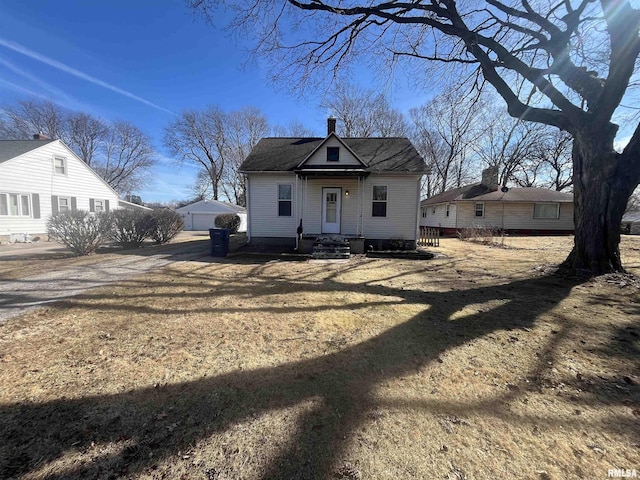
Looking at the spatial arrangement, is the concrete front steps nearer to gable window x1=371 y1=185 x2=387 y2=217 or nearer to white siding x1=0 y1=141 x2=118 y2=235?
gable window x1=371 y1=185 x2=387 y2=217

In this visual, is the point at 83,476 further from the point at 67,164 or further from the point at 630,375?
the point at 67,164

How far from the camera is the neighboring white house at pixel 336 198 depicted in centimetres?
1223

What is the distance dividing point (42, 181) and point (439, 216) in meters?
31.6

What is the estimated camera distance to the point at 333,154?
40.2ft

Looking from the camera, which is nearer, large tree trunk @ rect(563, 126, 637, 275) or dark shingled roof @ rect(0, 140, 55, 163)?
large tree trunk @ rect(563, 126, 637, 275)

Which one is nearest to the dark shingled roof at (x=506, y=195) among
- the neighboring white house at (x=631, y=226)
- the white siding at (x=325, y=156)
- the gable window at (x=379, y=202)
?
the neighboring white house at (x=631, y=226)

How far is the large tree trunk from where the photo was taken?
671 cm

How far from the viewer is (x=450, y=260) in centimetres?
→ 1048

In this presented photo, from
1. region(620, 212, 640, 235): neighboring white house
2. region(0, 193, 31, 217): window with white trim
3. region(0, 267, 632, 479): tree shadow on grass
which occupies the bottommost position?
region(0, 267, 632, 479): tree shadow on grass

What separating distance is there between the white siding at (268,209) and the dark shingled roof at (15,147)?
47.7 feet

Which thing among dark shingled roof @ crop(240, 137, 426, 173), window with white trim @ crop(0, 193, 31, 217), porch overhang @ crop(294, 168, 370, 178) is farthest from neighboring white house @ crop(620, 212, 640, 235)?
window with white trim @ crop(0, 193, 31, 217)

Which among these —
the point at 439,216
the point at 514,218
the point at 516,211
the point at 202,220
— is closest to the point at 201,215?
the point at 202,220

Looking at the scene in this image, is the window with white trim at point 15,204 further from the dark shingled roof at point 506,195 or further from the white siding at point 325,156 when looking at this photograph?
the dark shingled roof at point 506,195

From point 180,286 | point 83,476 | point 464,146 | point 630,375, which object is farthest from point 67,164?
point 464,146
